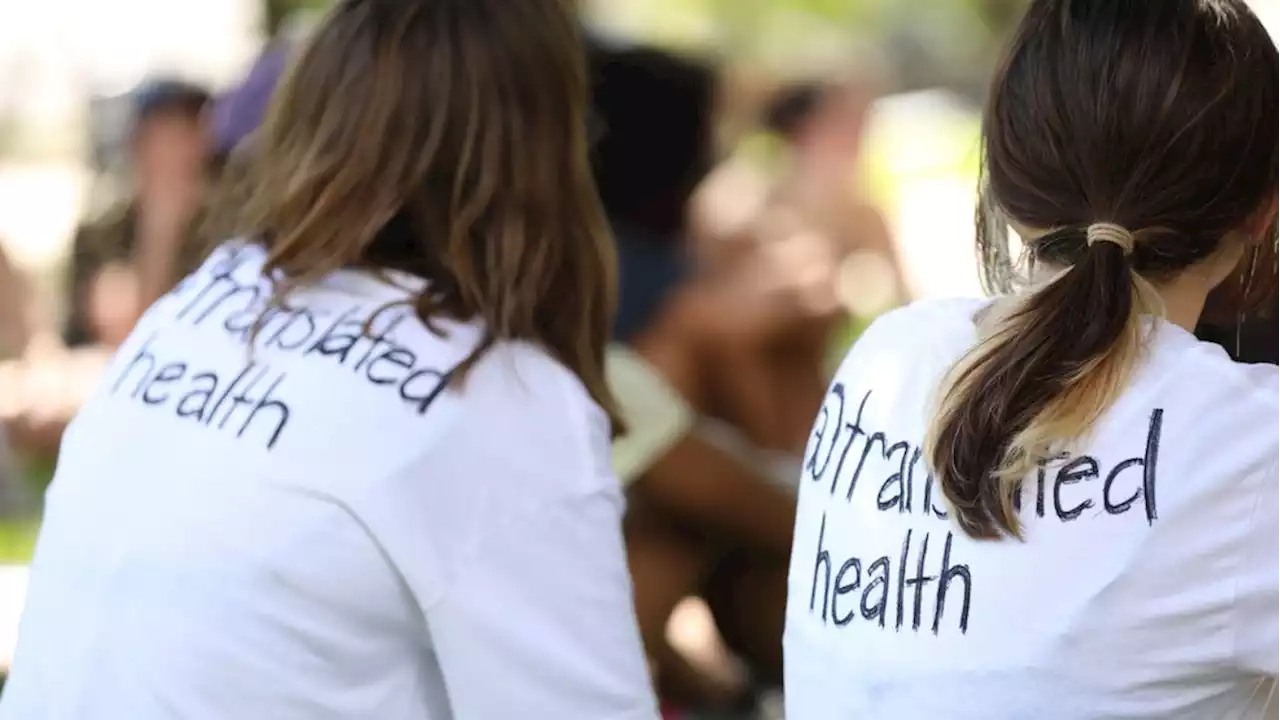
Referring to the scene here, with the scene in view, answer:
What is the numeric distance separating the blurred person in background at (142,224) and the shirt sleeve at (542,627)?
250 centimetres

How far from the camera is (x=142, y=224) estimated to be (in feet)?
13.4

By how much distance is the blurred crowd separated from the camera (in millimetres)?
2846

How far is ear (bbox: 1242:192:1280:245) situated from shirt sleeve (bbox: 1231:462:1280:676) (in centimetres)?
26

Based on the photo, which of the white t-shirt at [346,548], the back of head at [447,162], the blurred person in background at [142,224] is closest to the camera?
the white t-shirt at [346,548]

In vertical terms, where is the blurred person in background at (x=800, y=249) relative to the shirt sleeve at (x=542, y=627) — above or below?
above

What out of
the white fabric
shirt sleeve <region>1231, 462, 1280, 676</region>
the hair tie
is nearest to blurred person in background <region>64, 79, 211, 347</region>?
the white fabric

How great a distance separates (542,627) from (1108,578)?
1.75ft

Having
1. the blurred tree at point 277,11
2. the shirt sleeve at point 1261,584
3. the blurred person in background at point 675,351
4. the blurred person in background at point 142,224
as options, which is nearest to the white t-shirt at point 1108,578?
the shirt sleeve at point 1261,584

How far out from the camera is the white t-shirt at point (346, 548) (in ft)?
4.77

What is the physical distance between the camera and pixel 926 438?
1368mm

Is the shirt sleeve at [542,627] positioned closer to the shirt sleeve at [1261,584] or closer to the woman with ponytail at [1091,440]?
the woman with ponytail at [1091,440]

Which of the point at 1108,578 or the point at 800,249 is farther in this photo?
the point at 800,249

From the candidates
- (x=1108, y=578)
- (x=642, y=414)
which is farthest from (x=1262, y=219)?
(x=642, y=414)

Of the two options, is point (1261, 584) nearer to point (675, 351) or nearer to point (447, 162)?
point (447, 162)
